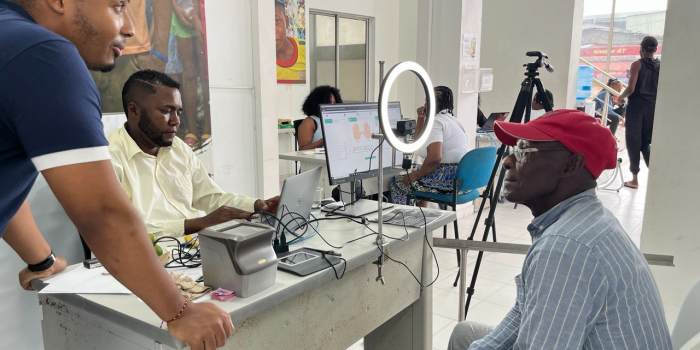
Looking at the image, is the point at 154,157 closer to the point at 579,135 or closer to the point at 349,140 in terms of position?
the point at 349,140

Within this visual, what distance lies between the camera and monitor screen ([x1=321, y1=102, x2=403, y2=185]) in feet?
6.56

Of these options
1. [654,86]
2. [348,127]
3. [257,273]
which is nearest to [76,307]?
[257,273]

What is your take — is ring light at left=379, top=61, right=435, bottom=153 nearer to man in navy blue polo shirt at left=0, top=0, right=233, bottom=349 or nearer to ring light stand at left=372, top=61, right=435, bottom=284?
ring light stand at left=372, top=61, right=435, bottom=284

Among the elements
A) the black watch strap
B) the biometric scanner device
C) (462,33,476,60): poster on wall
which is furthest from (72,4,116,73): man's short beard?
(462,33,476,60): poster on wall

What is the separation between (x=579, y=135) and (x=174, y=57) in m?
2.67

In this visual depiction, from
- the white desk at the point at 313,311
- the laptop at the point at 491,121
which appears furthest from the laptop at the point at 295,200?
the laptop at the point at 491,121

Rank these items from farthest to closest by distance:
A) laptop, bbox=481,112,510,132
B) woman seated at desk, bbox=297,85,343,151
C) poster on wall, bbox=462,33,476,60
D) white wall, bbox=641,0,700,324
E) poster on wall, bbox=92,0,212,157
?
laptop, bbox=481,112,510,132 → poster on wall, bbox=462,33,476,60 → woman seated at desk, bbox=297,85,343,151 → poster on wall, bbox=92,0,212,157 → white wall, bbox=641,0,700,324

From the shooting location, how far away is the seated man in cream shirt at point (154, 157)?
196cm

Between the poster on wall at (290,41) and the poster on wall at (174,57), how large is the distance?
2864 millimetres

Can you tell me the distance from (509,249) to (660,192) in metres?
1.09

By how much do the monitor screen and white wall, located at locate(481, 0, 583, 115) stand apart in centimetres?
550

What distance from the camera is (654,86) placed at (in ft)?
17.1

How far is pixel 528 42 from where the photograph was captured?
7.08 metres

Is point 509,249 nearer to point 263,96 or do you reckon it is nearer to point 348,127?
point 348,127
